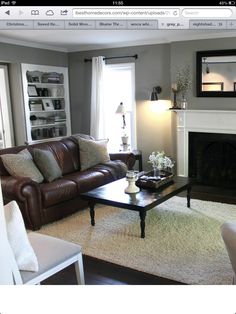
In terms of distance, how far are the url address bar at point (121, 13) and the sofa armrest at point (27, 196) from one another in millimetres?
2855

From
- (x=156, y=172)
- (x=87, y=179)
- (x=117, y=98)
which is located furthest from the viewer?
(x=117, y=98)

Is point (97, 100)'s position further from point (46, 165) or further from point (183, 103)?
point (46, 165)

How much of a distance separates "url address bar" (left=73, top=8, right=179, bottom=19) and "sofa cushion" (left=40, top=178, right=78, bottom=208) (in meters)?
2.98

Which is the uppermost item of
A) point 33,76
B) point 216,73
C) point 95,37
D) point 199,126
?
point 95,37

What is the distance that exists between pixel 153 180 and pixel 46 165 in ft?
4.30

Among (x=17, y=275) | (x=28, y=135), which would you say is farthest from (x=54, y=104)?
(x=17, y=275)

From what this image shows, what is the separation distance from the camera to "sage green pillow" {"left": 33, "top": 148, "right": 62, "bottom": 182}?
3.85m

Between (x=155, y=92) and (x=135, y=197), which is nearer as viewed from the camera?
(x=135, y=197)

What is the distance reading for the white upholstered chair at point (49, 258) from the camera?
1.81 metres

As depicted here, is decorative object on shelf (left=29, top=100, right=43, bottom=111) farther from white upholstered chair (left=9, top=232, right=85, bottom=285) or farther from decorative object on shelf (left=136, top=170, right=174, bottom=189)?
white upholstered chair (left=9, top=232, right=85, bottom=285)

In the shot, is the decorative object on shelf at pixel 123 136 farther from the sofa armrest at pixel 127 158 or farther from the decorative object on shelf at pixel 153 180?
the decorative object on shelf at pixel 153 180

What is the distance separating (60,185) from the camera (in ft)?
12.0

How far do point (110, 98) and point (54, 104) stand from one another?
3.53 feet

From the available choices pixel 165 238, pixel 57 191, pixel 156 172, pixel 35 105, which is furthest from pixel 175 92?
pixel 165 238
